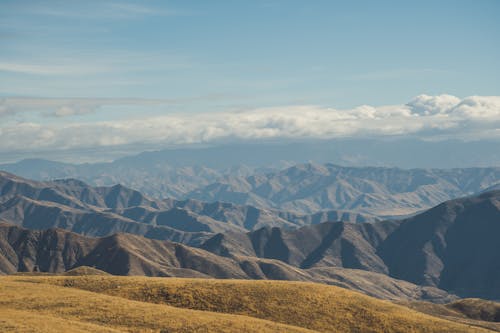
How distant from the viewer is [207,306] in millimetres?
79312

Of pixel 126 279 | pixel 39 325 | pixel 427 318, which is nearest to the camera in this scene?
pixel 39 325

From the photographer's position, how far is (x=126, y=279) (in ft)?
298

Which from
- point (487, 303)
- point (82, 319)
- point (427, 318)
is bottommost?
point (487, 303)

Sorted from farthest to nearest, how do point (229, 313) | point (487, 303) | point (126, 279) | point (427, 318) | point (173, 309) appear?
point (487, 303), point (126, 279), point (427, 318), point (229, 313), point (173, 309)

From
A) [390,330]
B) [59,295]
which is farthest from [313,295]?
[59,295]

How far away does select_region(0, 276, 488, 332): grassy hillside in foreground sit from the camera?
6631cm

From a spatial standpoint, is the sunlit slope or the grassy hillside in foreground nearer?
the sunlit slope

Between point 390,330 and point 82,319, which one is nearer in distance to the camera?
point 82,319

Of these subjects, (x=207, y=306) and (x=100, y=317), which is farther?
(x=207, y=306)

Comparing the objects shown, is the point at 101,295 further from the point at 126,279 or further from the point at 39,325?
the point at 39,325

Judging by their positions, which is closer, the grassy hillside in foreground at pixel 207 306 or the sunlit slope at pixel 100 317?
the sunlit slope at pixel 100 317

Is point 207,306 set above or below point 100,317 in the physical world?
below

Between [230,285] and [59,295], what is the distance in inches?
962

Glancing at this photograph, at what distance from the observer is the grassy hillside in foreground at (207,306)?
66312 millimetres
